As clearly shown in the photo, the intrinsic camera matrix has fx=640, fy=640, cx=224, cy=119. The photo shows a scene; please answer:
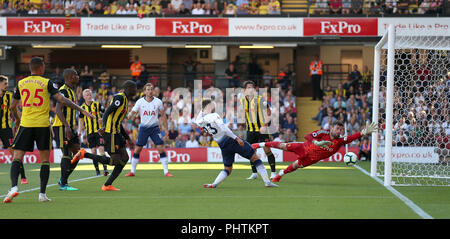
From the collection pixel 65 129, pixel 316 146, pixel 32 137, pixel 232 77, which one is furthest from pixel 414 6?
pixel 32 137

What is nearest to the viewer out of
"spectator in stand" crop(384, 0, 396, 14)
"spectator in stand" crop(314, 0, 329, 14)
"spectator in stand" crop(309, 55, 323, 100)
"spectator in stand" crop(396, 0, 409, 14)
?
"spectator in stand" crop(396, 0, 409, 14)

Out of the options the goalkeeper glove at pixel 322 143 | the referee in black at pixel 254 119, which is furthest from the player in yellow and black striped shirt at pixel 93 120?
the goalkeeper glove at pixel 322 143

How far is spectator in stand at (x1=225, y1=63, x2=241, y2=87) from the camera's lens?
30.4 meters

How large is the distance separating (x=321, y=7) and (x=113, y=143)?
63.4 ft

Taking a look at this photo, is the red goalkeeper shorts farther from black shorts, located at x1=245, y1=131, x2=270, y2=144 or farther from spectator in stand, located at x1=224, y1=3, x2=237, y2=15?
spectator in stand, located at x1=224, y1=3, x2=237, y2=15

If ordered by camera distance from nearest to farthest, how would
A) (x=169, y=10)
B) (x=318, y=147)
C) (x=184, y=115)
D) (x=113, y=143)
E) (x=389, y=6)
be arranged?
(x=113, y=143)
(x=318, y=147)
(x=184, y=115)
(x=389, y=6)
(x=169, y=10)

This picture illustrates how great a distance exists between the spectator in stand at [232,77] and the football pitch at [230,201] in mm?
15952

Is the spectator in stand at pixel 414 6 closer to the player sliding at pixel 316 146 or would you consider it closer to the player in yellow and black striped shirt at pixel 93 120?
the player sliding at pixel 316 146

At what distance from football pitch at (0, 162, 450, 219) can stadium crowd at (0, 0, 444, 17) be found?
53.7ft

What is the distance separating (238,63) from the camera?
1404 inches

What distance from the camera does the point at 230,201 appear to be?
33.7ft

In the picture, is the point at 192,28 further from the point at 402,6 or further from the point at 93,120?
the point at 93,120

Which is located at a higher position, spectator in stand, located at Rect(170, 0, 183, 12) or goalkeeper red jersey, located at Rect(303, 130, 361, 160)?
spectator in stand, located at Rect(170, 0, 183, 12)

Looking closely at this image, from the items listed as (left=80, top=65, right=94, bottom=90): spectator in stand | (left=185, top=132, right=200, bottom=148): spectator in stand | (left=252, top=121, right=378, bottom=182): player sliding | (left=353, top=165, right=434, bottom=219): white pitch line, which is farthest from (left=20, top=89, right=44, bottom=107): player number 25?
(left=80, top=65, right=94, bottom=90): spectator in stand
